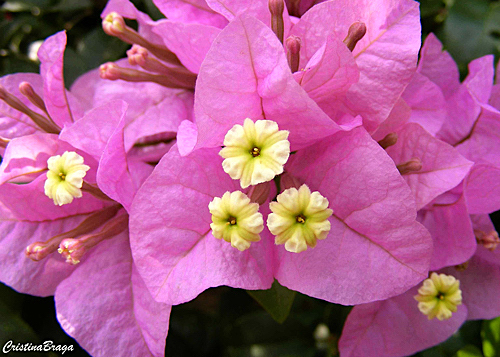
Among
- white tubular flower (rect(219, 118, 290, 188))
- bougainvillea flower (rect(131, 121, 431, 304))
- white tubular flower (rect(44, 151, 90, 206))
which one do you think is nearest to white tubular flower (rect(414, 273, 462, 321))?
bougainvillea flower (rect(131, 121, 431, 304))

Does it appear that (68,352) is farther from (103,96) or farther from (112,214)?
(103,96)

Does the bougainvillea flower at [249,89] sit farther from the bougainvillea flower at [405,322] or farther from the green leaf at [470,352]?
the green leaf at [470,352]

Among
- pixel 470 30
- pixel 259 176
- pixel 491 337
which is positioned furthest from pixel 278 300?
pixel 470 30

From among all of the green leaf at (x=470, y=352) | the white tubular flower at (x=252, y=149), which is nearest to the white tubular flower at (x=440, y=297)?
the green leaf at (x=470, y=352)

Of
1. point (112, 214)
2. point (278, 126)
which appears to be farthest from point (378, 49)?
point (112, 214)

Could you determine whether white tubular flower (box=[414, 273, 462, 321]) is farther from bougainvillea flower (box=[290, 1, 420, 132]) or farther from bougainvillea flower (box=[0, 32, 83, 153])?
bougainvillea flower (box=[0, 32, 83, 153])

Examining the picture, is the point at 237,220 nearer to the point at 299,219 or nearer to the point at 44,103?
the point at 299,219
